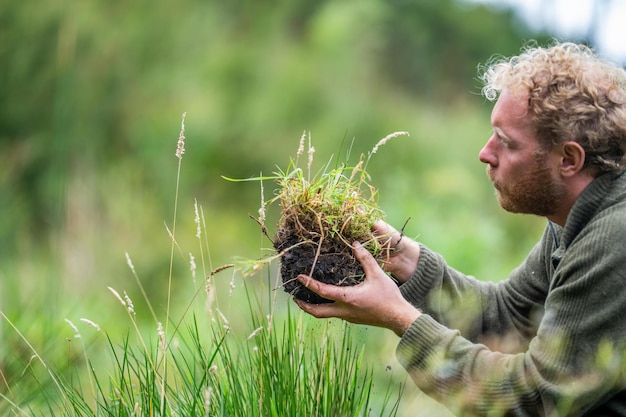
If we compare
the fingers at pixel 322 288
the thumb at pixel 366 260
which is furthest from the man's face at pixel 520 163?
the fingers at pixel 322 288

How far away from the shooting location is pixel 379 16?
639 inches

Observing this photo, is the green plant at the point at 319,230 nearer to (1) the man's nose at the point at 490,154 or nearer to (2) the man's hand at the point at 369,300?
(2) the man's hand at the point at 369,300

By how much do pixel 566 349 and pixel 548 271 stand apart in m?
0.60

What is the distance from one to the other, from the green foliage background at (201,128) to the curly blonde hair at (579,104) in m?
1.50

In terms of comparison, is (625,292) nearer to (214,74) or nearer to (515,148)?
(515,148)

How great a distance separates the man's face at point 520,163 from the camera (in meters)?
2.55

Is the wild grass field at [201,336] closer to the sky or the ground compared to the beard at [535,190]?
closer to the ground

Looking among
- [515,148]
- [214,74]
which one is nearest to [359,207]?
[515,148]

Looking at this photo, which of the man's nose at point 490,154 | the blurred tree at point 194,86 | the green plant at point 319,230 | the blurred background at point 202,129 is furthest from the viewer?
the blurred tree at point 194,86

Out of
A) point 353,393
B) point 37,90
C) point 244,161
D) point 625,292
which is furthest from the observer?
point 244,161

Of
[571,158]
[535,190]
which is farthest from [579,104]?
[535,190]

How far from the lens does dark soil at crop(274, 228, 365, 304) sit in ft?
8.09

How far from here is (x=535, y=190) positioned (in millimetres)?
2572

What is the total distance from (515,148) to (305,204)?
0.69 meters
